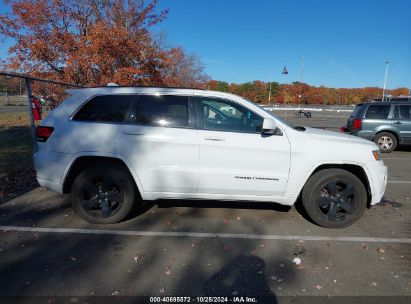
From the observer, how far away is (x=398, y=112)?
11430 millimetres

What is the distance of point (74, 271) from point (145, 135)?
1816 mm

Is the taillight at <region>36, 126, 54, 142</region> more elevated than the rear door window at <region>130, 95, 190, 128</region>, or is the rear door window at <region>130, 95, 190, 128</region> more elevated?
the rear door window at <region>130, 95, 190, 128</region>

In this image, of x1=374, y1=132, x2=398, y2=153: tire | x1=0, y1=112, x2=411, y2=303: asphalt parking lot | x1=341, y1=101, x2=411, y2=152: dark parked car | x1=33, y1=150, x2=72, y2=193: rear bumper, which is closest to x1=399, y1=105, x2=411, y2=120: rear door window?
x1=341, y1=101, x2=411, y2=152: dark parked car

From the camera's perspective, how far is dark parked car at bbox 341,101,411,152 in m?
11.3

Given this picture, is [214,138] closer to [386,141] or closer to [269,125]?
[269,125]

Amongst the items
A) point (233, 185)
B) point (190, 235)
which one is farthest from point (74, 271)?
point (233, 185)

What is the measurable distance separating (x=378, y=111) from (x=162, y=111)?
9.86m

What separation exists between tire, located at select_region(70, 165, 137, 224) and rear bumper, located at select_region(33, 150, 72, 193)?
23cm

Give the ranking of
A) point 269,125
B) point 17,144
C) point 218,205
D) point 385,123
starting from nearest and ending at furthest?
point 269,125
point 218,205
point 17,144
point 385,123

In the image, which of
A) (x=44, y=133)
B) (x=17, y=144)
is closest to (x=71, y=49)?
(x=17, y=144)

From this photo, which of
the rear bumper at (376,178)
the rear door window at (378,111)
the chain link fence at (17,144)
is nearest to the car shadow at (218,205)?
the rear bumper at (376,178)

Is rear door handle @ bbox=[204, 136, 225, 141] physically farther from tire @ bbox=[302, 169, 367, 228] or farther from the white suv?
tire @ bbox=[302, 169, 367, 228]

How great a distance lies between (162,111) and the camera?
434 centimetres

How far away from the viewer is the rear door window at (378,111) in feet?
37.2
